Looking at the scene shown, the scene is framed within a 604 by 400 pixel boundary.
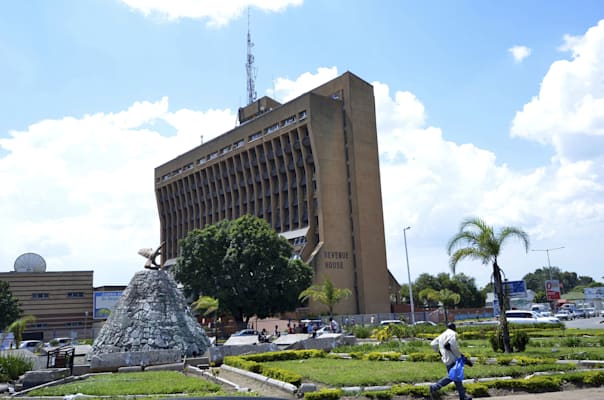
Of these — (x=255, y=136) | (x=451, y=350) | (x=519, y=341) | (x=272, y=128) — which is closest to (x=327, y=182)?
(x=272, y=128)

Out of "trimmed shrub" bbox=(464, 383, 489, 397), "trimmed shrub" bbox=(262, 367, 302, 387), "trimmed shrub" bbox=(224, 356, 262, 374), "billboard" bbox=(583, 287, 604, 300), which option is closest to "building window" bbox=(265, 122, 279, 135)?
"billboard" bbox=(583, 287, 604, 300)

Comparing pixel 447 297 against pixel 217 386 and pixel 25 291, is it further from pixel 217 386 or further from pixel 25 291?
pixel 25 291

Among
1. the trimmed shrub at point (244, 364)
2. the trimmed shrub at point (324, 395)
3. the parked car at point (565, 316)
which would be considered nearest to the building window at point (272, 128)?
the parked car at point (565, 316)

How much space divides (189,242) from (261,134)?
2558cm

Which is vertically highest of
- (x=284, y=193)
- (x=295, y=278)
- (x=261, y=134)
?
(x=261, y=134)

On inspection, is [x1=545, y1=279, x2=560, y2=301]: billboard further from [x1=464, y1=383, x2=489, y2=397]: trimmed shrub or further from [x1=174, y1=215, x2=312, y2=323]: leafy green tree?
[x1=464, y1=383, x2=489, y2=397]: trimmed shrub

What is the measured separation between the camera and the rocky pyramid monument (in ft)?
68.8

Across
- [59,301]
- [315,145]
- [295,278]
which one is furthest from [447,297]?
[59,301]

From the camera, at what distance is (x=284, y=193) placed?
72.9 metres

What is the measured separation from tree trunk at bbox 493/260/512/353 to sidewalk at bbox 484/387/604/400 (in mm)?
7319

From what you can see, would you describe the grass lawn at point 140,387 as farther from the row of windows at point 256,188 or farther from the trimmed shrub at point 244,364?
the row of windows at point 256,188

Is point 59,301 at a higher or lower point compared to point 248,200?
lower

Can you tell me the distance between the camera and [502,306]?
65.4 ft

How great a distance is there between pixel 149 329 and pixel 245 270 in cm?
2657
